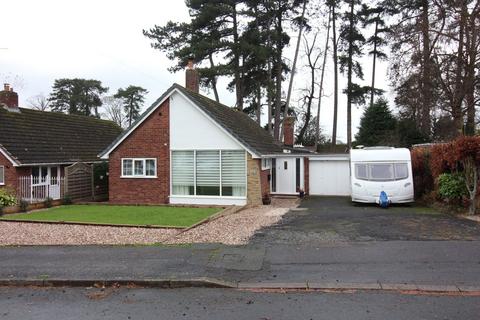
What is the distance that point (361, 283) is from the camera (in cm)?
728

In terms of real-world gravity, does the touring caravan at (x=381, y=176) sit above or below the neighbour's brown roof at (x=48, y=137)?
below

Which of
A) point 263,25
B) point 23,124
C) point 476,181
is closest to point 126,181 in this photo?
point 23,124

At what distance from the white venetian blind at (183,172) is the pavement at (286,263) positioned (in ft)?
29.0

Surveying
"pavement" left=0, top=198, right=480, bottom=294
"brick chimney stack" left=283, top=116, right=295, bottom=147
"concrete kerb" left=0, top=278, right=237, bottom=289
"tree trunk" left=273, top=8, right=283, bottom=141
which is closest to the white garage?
"brick chimney stack" left=283, top=116, right=295, bottom=147

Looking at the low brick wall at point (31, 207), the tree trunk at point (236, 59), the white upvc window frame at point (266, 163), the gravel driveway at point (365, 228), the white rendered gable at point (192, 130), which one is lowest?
the gravel driveway at point (365, 228)

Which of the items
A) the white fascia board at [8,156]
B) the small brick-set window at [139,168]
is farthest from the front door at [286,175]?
the white fascia board at [8,156]

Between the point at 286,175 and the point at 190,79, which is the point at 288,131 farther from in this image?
the point at 190,79

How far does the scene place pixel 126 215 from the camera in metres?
16.2

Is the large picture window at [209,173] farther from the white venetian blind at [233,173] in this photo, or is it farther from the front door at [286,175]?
the front door at [286,175]

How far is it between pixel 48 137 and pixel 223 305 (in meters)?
21.0

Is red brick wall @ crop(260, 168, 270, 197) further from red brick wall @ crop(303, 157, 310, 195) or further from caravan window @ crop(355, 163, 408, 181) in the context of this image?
red brick wall @ crop(303, 157, 310, 195)

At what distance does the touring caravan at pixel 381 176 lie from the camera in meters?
19.0

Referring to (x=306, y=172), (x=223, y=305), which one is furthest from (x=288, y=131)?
(x=223, y=305)

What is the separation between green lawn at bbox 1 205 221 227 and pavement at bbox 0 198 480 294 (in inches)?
145
